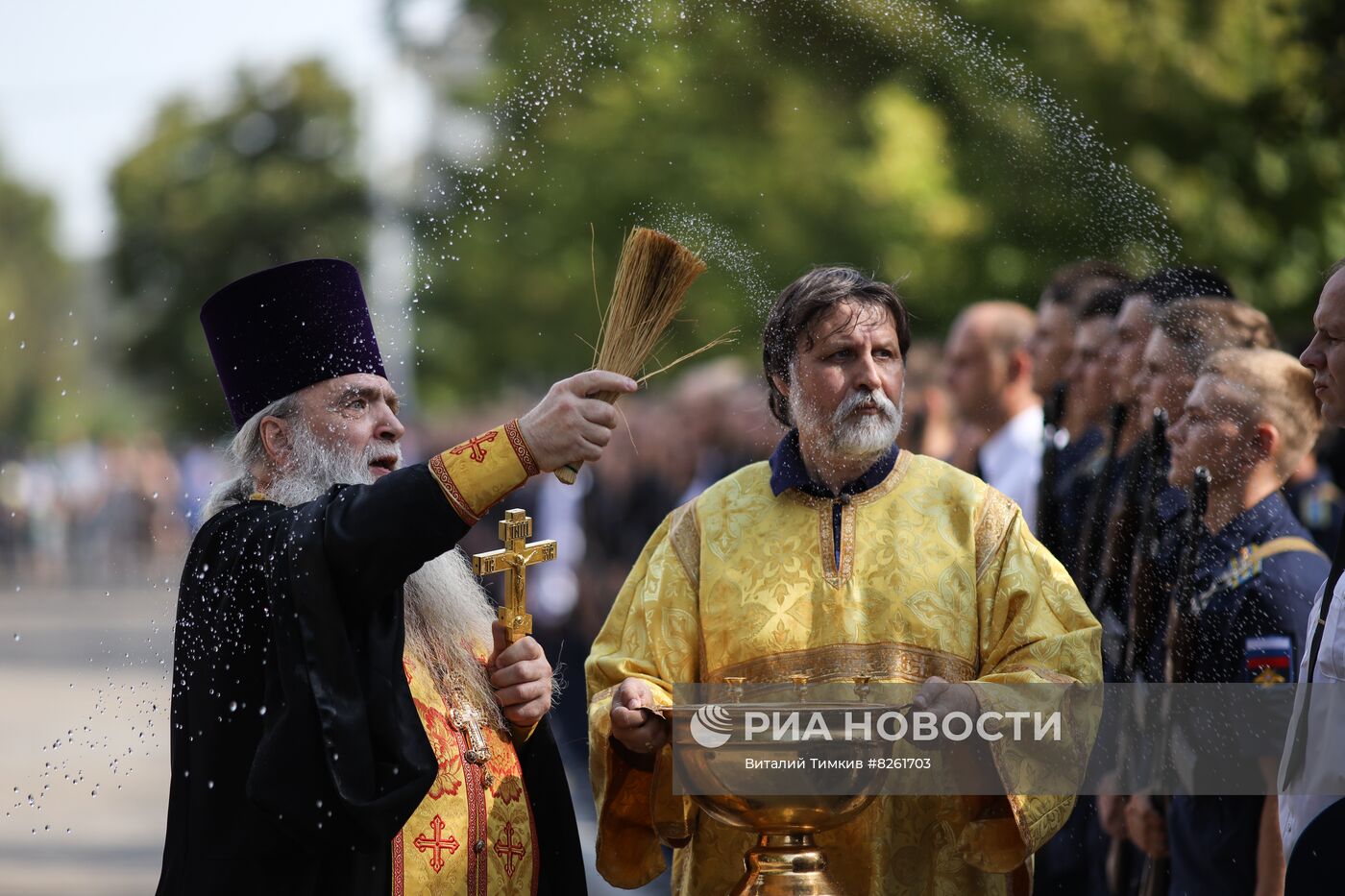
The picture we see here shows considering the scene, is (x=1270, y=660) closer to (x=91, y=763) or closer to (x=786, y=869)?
(x=786, y=869)

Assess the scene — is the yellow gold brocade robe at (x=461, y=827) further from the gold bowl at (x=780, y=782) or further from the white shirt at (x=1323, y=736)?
the white shirt at (x=1323, y=736)

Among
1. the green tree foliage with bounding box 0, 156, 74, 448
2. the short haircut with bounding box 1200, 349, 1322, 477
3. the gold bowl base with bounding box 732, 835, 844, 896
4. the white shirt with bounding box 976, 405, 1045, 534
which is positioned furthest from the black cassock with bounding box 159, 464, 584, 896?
the green tree foliage with bounding box 0, 156, 74, 448

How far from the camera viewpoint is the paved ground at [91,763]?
3.74m

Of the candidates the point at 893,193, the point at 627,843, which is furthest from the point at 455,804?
the point at 893,193

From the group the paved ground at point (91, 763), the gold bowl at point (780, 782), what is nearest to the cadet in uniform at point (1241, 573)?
the gold bowl at point (780, 782)

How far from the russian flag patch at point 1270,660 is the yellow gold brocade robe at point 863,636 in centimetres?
83

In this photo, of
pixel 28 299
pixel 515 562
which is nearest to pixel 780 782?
pixel 515 562

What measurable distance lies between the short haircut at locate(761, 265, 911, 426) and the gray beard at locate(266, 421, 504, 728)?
0.93 metres

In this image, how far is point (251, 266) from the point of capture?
33.1 metres

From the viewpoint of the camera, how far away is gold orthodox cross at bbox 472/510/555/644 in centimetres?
339

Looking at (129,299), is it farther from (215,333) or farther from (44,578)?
(215,333)

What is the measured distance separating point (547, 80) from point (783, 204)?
6215 millimetres

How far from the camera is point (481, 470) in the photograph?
3152 millimetres

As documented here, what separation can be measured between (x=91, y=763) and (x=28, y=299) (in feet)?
152
